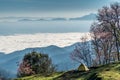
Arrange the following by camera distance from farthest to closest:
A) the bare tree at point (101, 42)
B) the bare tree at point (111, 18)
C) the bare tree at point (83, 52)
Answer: the bare tree at point (83, 52) < the bare tree at point (101, 42) < the bare tree at point (111, 18)

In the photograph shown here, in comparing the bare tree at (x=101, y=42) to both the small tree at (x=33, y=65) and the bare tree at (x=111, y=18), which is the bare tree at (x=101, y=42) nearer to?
the bare tree at (x=111, y=18)

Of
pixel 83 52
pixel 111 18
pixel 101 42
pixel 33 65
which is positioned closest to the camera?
pixel 111 18

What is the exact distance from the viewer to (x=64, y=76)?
301ft

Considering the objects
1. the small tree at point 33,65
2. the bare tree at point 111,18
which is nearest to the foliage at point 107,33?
the bare tree at point 111,18

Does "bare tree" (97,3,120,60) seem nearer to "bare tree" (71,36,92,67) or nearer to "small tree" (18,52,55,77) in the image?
"bare tree" (71,36,92,67)

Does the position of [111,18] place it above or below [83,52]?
above

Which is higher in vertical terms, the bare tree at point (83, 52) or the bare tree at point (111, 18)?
the bare tree at point (111, 18)

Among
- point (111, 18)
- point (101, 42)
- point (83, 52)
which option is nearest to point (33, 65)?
point (83, 52)

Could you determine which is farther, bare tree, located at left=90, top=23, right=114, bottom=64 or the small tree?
the small tree

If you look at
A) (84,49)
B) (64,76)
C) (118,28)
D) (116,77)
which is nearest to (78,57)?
(84,49)

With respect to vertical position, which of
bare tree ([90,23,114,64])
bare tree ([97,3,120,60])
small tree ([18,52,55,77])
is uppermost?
bare tree ([97,3,120,60])

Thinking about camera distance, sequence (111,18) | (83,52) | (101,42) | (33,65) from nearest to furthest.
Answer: (111,18), (101,42), (83,52), (33,65)

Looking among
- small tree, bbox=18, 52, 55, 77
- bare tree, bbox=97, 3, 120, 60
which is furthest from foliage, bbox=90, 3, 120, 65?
small tree, bbox=18, 52, 55, 77

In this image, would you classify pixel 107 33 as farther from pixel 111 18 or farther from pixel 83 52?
pixel 83 52
